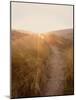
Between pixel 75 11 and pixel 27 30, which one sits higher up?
pixel 75 11

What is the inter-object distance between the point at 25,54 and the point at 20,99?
1.59ft

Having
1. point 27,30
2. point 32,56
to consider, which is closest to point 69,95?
point 32,56

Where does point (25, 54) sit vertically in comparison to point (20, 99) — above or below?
above

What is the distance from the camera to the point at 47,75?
2576 mm

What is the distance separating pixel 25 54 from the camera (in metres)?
2.52

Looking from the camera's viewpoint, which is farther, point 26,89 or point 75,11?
point 75,11

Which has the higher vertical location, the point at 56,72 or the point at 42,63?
the point at 42,63

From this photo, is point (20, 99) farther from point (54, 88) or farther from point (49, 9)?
point (49, 9)
